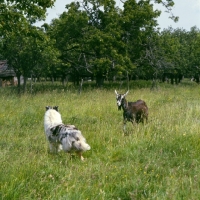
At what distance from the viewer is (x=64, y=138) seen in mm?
6824

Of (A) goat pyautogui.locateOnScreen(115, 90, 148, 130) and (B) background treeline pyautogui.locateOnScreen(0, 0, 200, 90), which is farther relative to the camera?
(B) background treeline pyautogui.locateOnScreen(0, 0, 200, 90)

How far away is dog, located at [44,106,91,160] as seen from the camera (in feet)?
21.9

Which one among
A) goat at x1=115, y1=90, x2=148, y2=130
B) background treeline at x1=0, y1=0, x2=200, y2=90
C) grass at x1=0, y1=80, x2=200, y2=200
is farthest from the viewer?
background treeline at x1=0, y1=0, x2=200, y2=90

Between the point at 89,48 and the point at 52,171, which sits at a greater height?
the point at 89,48

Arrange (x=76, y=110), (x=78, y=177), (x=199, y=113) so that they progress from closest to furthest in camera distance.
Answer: (x=78, y=177) → (x=199, y=113) → (x=76, y=110)

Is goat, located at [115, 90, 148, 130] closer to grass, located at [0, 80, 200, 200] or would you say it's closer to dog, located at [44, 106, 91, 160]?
grass, located at [0, 80, 200, 200]

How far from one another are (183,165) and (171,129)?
95.7 inches

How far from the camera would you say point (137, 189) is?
4.87 meters


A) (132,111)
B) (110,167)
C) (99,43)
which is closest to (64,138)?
(110,167)

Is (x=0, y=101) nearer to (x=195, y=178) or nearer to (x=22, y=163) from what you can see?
(x=22, y=163)

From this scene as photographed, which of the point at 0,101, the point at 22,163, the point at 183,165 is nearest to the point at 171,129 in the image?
the point at 183,165

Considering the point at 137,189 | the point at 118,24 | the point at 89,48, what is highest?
the point at 118,24

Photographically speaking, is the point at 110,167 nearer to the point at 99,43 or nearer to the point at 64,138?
the point at 64,138

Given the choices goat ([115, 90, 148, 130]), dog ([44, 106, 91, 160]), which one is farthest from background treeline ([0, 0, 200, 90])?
dog ([44, 106, 91, 160])
